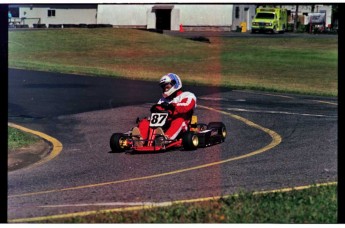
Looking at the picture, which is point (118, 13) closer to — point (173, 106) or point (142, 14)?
point (142, 14)

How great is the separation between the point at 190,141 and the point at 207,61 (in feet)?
67.1

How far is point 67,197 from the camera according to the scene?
33.4 ft

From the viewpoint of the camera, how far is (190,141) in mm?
14305

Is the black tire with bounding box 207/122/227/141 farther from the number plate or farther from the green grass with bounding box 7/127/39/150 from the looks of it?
the green grass with bounding box 7/127/39/150

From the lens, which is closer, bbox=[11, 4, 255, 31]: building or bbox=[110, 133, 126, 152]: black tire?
bbox=[11, 4, 255, 31]: building

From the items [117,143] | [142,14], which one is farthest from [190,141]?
[142,14]

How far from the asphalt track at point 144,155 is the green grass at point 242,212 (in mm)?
541

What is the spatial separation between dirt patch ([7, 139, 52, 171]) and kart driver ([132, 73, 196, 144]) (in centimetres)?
173

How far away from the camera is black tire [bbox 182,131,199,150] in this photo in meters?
14.3

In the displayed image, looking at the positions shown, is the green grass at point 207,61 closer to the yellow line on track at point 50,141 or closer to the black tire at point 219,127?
the yellow line on track at point 50,141

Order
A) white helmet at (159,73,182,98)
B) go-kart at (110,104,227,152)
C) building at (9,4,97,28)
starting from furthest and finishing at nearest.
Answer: white helmet at (159,73,182,98) → go-kart at (110,104,227,152) → building at (9,4,97,28)

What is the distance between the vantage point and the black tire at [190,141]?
14.3 metres

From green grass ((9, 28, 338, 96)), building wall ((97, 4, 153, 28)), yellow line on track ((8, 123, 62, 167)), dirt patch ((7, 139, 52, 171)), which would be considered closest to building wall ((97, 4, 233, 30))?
building wall ((97, 4, 153, 28))

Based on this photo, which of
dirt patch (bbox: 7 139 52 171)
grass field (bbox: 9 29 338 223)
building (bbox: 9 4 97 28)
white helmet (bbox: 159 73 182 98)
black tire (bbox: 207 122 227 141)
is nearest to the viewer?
grass field (bbox: 9 29 338 223)
